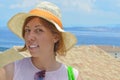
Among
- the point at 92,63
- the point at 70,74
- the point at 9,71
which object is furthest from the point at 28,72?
the point at 92,63

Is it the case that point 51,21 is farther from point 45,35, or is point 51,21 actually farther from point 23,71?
point 23,71

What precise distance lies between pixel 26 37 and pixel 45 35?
8 cm

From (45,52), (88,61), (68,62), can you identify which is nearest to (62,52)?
(45,52)

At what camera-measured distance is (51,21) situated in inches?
61.1

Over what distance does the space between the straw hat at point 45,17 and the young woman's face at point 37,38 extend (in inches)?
1.5

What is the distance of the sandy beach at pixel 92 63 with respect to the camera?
246 inches

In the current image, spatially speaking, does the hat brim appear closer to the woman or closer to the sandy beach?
the woman

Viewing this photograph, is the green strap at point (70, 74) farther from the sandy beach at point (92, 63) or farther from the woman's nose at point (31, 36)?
the sandy beach at point (92, 63)

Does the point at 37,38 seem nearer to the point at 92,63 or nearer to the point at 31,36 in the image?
the point at 31,36

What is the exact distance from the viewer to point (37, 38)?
1.54m

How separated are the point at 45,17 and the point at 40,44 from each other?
0.11m

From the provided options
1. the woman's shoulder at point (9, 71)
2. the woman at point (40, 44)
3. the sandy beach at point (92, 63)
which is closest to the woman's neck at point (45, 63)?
the woman at point (40, 44)

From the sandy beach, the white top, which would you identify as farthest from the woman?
the sandy beach

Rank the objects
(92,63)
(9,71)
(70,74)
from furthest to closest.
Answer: (92,63)
(70,74)
(9,71)
